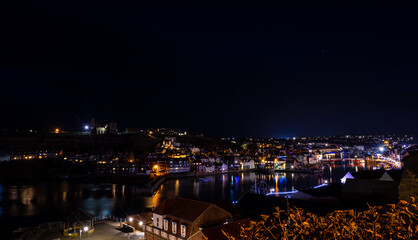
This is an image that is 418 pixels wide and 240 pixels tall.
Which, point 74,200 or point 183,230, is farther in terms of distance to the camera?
point 74,200

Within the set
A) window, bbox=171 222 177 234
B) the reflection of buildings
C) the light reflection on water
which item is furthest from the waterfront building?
the reflection of buildings

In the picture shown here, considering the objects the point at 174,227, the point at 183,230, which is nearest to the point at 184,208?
the point at 174,227

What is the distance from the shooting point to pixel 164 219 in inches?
457

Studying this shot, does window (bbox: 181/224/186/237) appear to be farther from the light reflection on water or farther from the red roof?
the light reflection on water

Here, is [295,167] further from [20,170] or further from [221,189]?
[20,170]

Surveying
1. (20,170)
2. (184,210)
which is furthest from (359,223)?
(20,170)

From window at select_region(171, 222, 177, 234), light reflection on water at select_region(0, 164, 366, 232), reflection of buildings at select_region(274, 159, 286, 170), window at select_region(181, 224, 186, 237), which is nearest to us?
window at select_region(181, 224, 186, 237)

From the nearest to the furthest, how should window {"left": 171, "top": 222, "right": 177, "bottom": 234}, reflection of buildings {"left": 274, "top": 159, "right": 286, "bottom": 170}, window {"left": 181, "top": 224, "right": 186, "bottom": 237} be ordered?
window {"left": 181, "top": 224, "right": 186, "bottom": 237} → window {"left": 171, "top": 222, "right": 177, "bottom": 234} → reflection of buildings {"left": 274, "top": 159, "right": 286, "bottom": 170}

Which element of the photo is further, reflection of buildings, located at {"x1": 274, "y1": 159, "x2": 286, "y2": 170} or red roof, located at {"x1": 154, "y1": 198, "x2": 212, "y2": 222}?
reflection of buildings, located at {"x1": 274, "y1": 159, "x2": 286, "y2": 170}

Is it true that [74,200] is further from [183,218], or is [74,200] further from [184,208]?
[183,218]

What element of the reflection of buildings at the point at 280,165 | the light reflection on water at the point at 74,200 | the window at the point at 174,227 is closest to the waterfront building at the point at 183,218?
the window at the point at 174,227

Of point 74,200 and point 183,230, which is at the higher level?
point 183,230

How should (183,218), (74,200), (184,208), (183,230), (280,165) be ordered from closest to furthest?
(183,230)
(183,218)
(184,208)
(74,200)
(280,165)

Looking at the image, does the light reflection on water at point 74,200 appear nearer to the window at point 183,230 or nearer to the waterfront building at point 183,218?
the waterfront building at point 183,218
